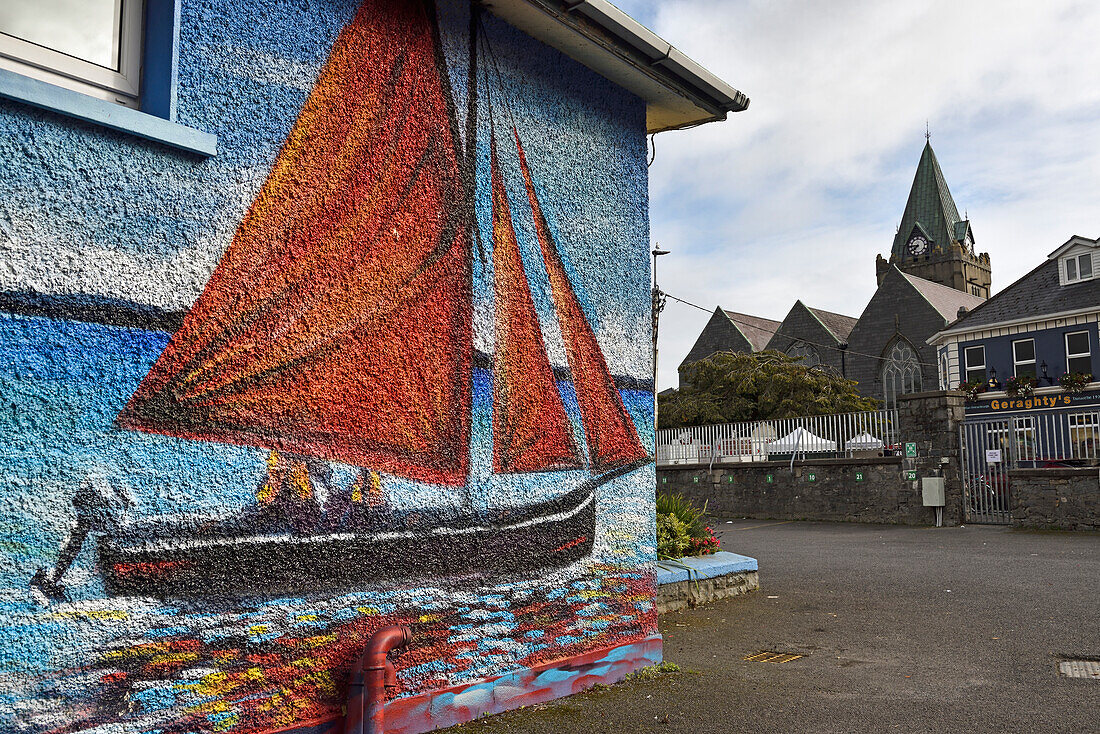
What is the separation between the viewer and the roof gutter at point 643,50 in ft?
15.7

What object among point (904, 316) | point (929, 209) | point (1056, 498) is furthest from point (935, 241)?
point (1056, 498)

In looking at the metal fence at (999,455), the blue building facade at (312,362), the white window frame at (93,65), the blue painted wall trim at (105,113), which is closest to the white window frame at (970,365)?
the metal fence at (999,455)

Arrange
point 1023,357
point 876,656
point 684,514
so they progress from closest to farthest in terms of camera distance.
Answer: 1. point 876,656
2. point 684,514
3. point 1023,357

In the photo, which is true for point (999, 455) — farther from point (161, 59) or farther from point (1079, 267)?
point (1079, 267)

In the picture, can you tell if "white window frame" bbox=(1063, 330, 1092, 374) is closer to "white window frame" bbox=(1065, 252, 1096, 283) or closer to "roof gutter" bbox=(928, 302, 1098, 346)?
"roof gutter" bbox=(928, 302, 1098, 346)

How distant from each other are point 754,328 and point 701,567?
63652 millimetres

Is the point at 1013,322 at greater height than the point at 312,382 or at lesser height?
greater

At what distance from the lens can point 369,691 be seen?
12.3 ft

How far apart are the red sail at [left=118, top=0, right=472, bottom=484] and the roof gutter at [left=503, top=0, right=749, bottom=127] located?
31.4 inches

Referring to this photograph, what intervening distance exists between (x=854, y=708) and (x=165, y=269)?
4.22m

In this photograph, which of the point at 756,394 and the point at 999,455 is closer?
the point at 999,455

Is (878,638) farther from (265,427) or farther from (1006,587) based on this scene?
(265,427)

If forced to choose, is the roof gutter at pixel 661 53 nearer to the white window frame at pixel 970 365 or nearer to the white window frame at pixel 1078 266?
the white window frame at pixel 1078 266

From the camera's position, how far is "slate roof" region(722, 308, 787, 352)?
6806cm
